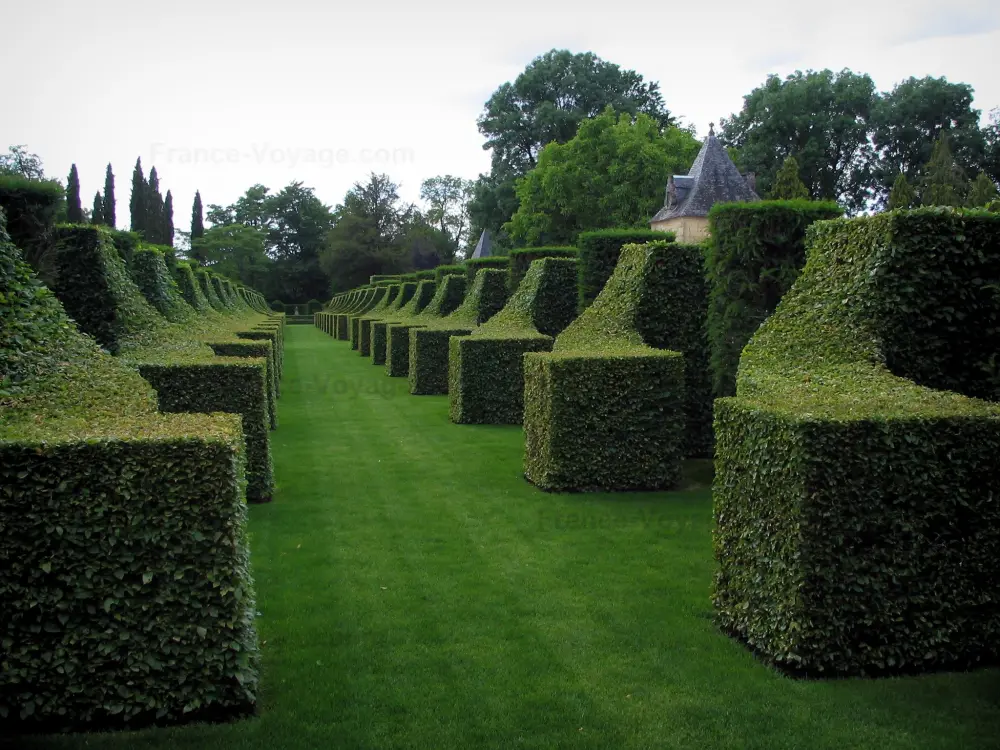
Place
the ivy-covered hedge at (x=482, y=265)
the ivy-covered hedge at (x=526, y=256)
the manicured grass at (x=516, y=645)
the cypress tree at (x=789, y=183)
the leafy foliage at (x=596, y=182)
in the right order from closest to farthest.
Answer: the manicured grass at (x=516, y=645) → the ivy-covered hedge at (x=526, y=256) → the ivy-covered hedge at (x=482, y=265) → the leafy foliage at (x=596, y=182) → the cypress tree at (x=789, y=183)

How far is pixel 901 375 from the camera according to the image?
7422mm

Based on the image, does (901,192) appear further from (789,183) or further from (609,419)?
(609,419)

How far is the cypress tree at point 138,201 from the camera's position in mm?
68375

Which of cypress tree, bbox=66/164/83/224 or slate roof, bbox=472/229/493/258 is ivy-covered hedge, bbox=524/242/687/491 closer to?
cypress tree, bbox=66/164/83/224

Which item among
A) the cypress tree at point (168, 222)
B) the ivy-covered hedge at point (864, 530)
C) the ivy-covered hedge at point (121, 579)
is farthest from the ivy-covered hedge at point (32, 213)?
the cypress tree at point (168, 222)

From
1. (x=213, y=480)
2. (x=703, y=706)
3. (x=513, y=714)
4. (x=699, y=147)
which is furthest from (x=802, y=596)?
(x=699, y=147)

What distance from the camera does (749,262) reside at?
10.4m

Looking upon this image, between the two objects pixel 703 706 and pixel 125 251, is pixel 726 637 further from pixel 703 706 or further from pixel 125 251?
pixel 125 251

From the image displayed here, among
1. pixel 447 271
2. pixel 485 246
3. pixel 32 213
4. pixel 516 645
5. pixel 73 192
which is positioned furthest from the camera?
pixel 485 246

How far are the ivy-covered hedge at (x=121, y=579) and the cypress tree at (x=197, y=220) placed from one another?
86175 millimetres

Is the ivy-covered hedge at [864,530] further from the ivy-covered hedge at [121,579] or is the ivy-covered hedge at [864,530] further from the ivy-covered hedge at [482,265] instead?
the ivy-covered hedge at [482,265]

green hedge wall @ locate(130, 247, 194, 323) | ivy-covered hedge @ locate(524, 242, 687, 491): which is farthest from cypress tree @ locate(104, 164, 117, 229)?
ivy-covered hedge @ locate(524, 242, 687, 491)

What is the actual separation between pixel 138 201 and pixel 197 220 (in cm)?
1880

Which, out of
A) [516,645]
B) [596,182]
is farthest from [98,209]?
[516,645]
